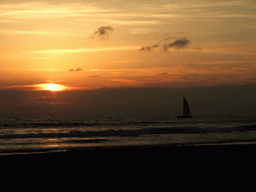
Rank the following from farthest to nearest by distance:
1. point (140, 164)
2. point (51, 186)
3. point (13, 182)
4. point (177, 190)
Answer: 1. point (140, 164)
2. point (13, 182)
3. point (51, 186)
4. point (177, 190)

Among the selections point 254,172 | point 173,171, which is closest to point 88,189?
point 173,171

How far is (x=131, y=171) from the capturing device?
12.2 meters

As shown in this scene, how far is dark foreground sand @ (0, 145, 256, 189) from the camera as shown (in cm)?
986

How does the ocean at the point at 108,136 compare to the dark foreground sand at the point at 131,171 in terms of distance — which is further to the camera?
the ocean at the point at 108,136

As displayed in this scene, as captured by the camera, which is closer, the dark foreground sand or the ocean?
the dark foreground sand

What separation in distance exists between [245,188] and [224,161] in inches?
230

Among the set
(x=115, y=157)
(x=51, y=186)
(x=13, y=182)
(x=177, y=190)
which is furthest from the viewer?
(x=115, y=157)

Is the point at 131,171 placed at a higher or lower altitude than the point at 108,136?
lower

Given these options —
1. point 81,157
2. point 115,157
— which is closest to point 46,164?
point 81,157

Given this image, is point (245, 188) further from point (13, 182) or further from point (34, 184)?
point (13, 182)

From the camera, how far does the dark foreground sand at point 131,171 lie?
388 inches

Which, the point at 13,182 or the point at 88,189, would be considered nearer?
the point at 88,189

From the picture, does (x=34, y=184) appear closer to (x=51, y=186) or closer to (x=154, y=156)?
(x=51, y=186)

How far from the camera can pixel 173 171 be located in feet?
39.6
